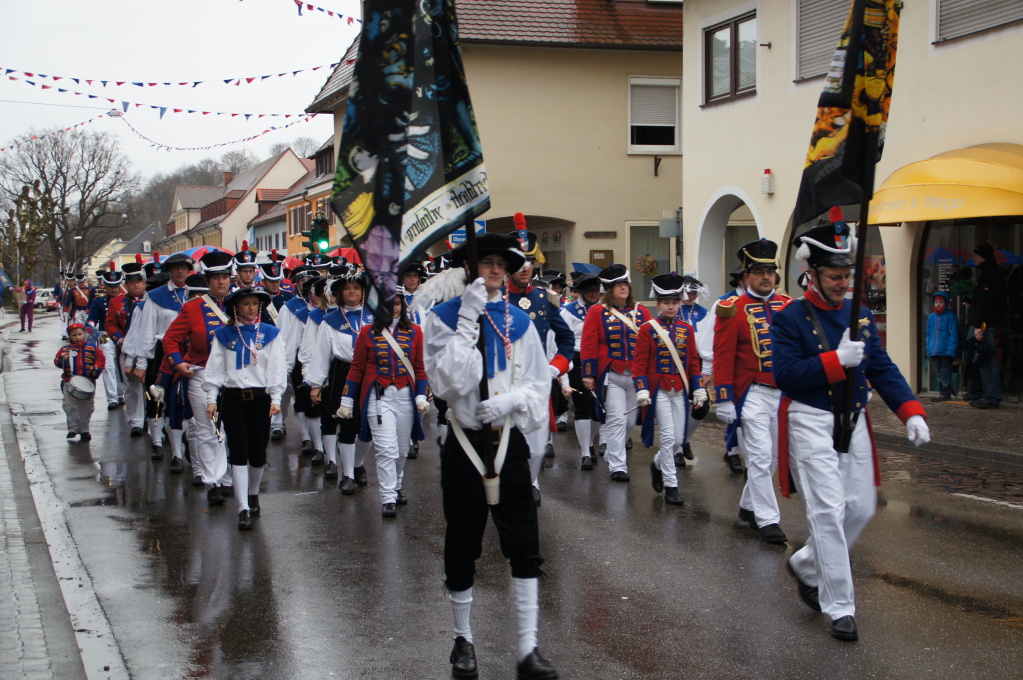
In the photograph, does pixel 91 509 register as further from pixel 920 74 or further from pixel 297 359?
pixel 920 74

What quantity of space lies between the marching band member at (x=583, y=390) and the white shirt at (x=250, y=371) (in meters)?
3.00

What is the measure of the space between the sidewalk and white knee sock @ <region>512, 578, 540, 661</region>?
24.4 ft

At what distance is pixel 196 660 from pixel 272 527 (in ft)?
10.2

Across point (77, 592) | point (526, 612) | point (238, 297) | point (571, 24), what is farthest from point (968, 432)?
point (571, 24)

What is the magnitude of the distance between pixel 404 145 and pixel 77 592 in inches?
147

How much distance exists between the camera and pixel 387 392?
29.4ft

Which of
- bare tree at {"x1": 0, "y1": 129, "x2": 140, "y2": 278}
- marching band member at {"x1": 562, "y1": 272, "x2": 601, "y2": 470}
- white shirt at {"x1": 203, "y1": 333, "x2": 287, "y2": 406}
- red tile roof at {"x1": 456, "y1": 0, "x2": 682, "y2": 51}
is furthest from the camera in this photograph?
bare tree at {"x1": 0, "y1": 129, "x2": 140, "y2": 278}

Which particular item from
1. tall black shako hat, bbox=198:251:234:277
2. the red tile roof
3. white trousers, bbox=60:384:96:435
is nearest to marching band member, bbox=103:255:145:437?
white trousers, bbox=60:384:96:435

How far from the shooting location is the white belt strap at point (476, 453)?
16.7 ft

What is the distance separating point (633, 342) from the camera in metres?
10.1

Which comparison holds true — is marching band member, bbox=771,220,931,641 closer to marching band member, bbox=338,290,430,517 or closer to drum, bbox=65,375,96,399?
marching band member, bbox=338,290,430,517

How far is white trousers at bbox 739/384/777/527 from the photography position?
25.4 feet

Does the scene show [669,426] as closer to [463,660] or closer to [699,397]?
[699,397]

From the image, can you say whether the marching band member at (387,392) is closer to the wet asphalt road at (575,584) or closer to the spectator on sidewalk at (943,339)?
the wet asphalt road at (575,584)
